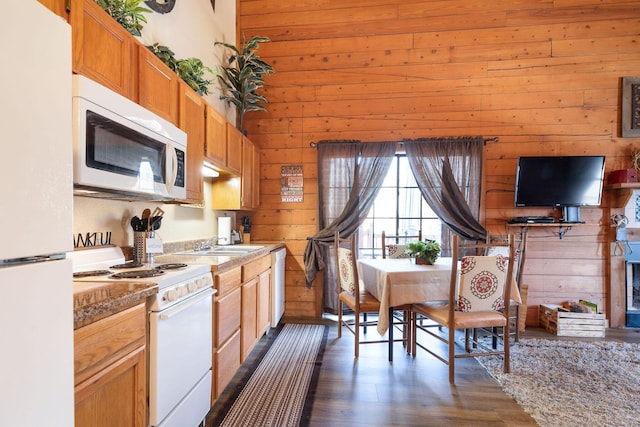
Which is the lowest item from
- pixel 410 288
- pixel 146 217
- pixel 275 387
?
pixel 275 387

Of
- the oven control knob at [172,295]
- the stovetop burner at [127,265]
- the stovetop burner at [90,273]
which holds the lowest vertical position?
the oven control knob at [172,295]

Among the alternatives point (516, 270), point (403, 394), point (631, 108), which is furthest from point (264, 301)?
point (631, 108)

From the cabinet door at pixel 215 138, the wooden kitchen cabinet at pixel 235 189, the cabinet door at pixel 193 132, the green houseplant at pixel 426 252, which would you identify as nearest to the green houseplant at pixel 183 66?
the cabinet door at pixel 193 132

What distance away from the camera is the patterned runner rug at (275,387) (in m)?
1.85

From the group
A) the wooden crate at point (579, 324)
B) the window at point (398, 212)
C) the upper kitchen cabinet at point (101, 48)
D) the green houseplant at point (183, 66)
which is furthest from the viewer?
the window at point (398, 212)

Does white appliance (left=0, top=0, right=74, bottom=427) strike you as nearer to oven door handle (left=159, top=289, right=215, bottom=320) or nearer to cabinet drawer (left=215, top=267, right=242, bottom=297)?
oven door handle (left=159, top=289, right=215, bottom=320)

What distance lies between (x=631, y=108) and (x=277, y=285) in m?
4.56

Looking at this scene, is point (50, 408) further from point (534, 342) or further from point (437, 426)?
point (534, 342)

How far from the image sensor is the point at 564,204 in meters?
3.37

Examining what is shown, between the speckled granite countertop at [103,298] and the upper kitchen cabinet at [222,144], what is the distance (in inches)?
54.4

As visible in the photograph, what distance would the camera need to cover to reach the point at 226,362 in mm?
1983

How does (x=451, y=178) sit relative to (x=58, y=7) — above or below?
below

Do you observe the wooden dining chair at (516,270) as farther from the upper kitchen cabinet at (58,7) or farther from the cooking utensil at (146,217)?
the upper kitchen cabinet at (58,7)

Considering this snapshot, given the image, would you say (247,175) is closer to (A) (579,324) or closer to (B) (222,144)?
(B) (222,144)
